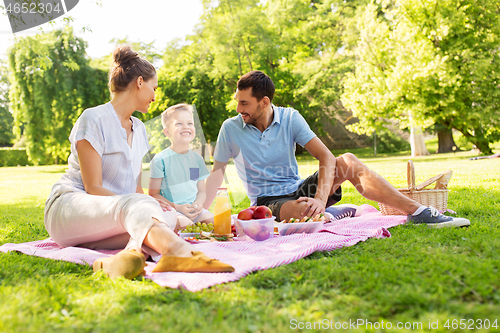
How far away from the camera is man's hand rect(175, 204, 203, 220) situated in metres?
3.38

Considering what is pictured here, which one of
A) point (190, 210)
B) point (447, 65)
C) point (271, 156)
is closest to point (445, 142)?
point (447, 65)

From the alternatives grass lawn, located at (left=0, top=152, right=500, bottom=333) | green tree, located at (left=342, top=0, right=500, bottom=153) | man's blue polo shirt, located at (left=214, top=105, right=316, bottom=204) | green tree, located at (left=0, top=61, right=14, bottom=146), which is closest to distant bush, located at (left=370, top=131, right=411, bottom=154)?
green tree, located at (left=342, top=0, right=500, bottom=153)

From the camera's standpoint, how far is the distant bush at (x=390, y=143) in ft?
76.2

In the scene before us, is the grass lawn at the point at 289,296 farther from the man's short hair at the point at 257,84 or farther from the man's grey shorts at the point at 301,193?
the man's short hair at the point at 257,84

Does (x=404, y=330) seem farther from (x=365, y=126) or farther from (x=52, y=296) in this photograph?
(x=365, y=126)

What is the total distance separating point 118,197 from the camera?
6.92 feet

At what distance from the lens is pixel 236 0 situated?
17.8 metres

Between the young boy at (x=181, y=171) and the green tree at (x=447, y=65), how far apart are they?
41.0 feet

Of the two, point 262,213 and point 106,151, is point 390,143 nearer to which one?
point 262,213

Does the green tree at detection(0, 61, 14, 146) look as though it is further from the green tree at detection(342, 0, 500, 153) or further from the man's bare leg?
the man's bare leg

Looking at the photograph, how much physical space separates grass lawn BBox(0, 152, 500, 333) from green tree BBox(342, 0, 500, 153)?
43.5ft

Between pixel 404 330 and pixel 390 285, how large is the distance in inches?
15.1

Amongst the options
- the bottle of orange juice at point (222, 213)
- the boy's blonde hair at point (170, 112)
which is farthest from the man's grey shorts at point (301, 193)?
the boy's blonde hair at point (170, 112)

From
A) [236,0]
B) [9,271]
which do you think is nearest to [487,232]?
[9,271]
